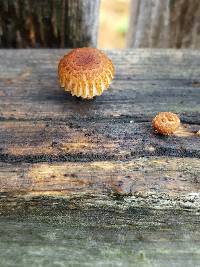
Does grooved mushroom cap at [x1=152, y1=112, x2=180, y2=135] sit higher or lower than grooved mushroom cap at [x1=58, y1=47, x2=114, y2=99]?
lower

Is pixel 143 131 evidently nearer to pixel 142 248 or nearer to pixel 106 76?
pixel 106 76

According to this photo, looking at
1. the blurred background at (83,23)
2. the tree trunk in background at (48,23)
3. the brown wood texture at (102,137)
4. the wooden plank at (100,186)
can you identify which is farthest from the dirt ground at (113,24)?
the wooden plank at (100,186)

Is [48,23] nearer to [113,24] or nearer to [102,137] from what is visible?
[102,137]

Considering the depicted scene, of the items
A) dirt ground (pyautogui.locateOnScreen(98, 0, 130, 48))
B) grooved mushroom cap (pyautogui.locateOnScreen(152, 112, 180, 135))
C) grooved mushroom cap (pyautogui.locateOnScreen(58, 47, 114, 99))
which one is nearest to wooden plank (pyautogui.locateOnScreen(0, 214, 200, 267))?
grooved mushroom cap (pyautogui.locateOnScreen(152, 112, 180, 135))

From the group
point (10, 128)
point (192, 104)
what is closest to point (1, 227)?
point (10, 128)

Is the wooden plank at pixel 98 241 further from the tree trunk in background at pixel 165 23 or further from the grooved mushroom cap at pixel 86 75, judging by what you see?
the tree trunk in background at pixel 165 23

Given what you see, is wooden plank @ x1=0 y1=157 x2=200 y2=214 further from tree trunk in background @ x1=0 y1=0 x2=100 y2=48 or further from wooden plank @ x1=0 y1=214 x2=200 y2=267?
tree trunk in background @ x1=0 y1=0 x2=100 y2=48

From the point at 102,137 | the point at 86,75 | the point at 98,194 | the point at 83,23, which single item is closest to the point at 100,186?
the point at 98,194

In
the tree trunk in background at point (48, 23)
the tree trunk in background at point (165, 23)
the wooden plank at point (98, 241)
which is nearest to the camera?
the wooden plank at point (98, 241)
